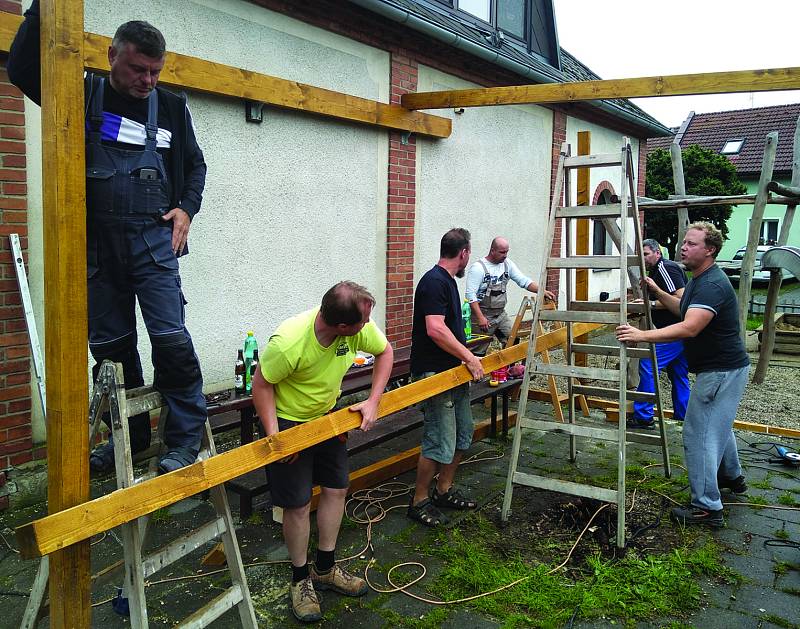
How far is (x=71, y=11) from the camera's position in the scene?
2.09 meters

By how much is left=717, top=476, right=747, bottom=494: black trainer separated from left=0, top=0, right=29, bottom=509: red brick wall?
5.09 meters

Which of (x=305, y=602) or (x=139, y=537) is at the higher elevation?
(x=139, y=537)

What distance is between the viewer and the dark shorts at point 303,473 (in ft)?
10.8

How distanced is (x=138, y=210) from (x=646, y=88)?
4489 millimetres

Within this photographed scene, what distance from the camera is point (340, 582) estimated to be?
3.53 m

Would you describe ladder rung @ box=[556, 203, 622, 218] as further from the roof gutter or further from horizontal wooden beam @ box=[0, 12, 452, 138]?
the roof gutter

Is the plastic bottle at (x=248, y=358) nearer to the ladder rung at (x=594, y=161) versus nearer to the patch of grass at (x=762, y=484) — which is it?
the ladder rung at (x=594, y=161)

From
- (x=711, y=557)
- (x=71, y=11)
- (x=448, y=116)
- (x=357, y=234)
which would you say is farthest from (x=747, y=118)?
(x=71, y=11)

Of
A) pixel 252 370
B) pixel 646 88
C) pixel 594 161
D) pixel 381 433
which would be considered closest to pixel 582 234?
pixel 646 88

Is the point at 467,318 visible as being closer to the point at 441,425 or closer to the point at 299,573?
the point at 441,425

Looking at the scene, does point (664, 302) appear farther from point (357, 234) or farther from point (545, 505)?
point (357, 234)

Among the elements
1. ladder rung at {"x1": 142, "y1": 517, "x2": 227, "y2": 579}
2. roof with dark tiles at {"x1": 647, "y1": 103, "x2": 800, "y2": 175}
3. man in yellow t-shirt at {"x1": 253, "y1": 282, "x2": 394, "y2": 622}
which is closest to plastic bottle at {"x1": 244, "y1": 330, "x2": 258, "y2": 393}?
man in yellow t-shirt at {"x1": 253, "y1": 282, "x2": 394, "y2": 622}

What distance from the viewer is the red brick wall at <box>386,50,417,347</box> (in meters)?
7.47

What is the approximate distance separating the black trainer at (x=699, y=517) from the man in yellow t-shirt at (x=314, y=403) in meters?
2.30
